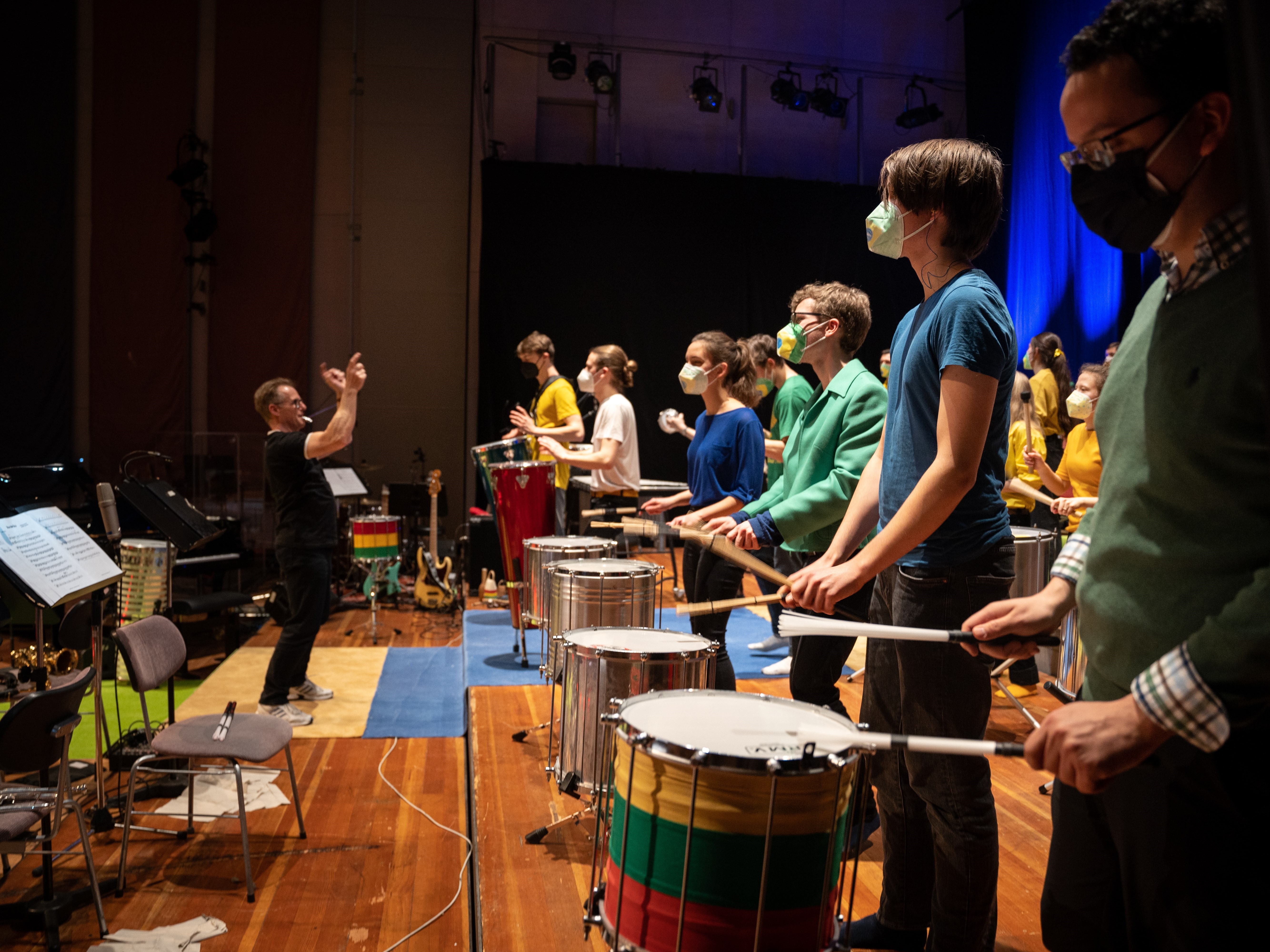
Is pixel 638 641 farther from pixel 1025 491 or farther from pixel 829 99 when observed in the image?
pixel 829 99

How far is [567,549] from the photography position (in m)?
4.11

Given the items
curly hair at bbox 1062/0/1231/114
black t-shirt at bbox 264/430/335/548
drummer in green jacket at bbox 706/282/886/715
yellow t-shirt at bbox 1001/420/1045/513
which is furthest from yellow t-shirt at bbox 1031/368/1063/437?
curly hair at bbox 1062/0/1231/114

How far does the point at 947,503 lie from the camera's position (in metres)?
1.66

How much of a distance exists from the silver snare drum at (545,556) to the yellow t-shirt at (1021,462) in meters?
2.27

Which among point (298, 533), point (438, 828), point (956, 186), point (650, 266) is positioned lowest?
point (438, 828)

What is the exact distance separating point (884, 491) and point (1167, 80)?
100cm

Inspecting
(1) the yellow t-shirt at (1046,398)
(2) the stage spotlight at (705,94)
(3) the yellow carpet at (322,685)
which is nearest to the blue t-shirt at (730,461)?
(3) the yellow carpet at (322,685)

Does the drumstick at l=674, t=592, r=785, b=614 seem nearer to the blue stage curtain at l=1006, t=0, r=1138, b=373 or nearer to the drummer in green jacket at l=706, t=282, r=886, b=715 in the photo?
the drummer in green jacket at l=706, t=282, r=886, b=715

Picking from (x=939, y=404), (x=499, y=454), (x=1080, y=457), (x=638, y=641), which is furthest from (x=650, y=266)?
(x=939, y=404)

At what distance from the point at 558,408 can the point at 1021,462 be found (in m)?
2.85

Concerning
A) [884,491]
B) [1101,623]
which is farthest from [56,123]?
[1101,623]

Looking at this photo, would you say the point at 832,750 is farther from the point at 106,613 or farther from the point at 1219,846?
the point at 106,613

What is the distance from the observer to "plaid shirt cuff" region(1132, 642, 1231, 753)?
92cm

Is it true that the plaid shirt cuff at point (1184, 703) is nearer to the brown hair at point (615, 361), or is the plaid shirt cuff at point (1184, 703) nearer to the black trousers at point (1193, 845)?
the black trousers at point (1193, 845)
